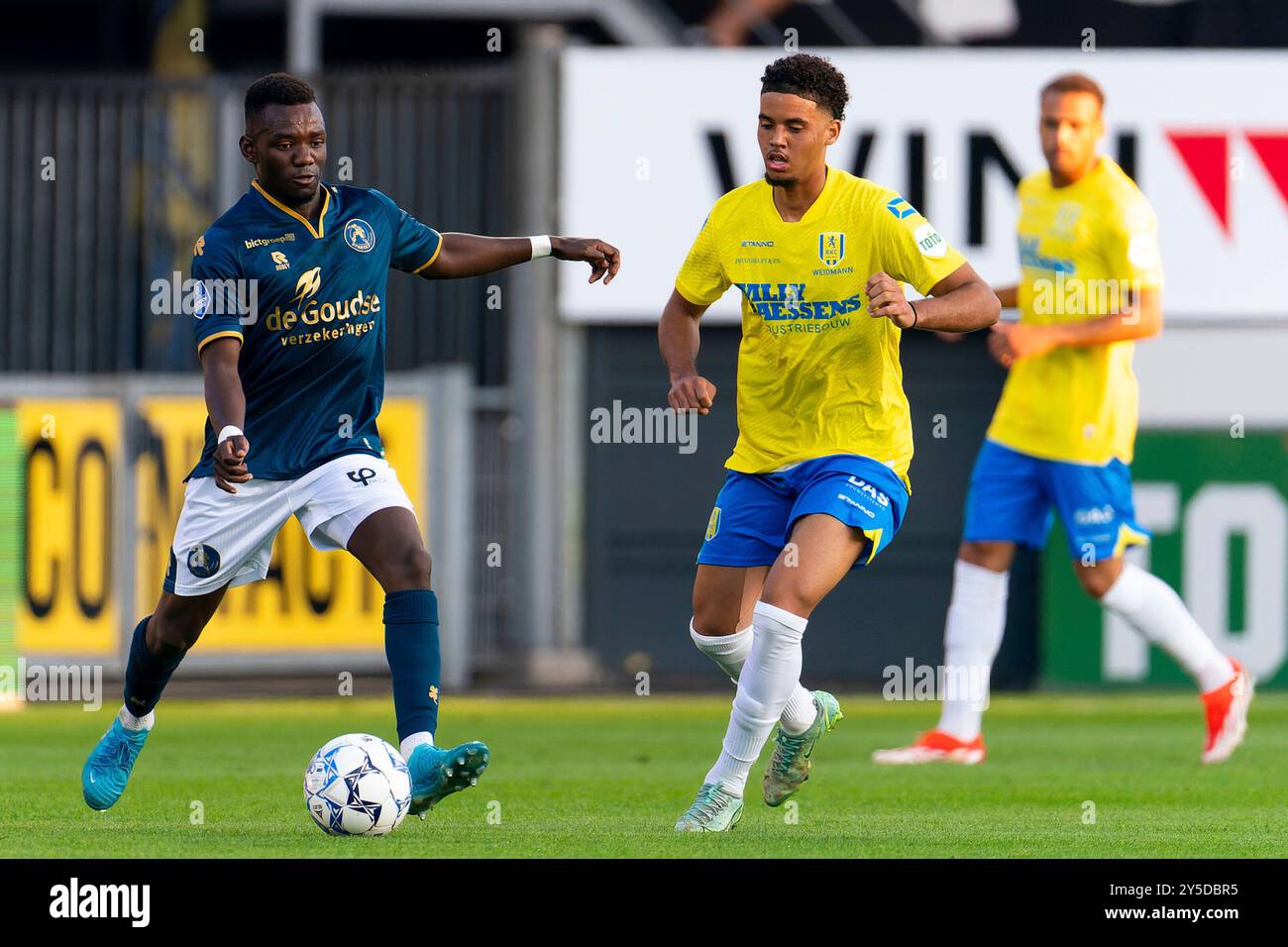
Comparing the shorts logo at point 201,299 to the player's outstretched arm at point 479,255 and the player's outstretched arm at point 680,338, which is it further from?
the player's outstretched arm at point 680,338

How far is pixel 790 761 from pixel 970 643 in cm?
235

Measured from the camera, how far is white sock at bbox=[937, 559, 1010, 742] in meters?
9.41

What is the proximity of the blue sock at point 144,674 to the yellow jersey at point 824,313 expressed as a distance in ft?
6.29

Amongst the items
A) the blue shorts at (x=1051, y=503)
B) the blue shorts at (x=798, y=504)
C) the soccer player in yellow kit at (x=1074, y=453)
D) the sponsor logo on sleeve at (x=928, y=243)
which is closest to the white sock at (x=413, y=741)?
the blue shorts at (x=798, y=504)

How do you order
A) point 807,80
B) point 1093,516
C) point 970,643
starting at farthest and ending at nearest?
point 970,643, point 1093,516, point 807,80

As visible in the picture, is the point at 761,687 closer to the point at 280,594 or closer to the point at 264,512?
the point at 264,512

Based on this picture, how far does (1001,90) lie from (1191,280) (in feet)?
5.40

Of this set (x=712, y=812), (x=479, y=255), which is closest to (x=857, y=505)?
(x=712, y=812)

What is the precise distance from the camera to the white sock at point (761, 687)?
6.73 metres

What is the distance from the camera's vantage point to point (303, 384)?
711 cm

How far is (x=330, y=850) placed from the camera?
245 inches

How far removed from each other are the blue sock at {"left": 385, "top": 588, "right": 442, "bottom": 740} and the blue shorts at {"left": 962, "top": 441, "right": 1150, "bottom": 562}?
10.7ft
